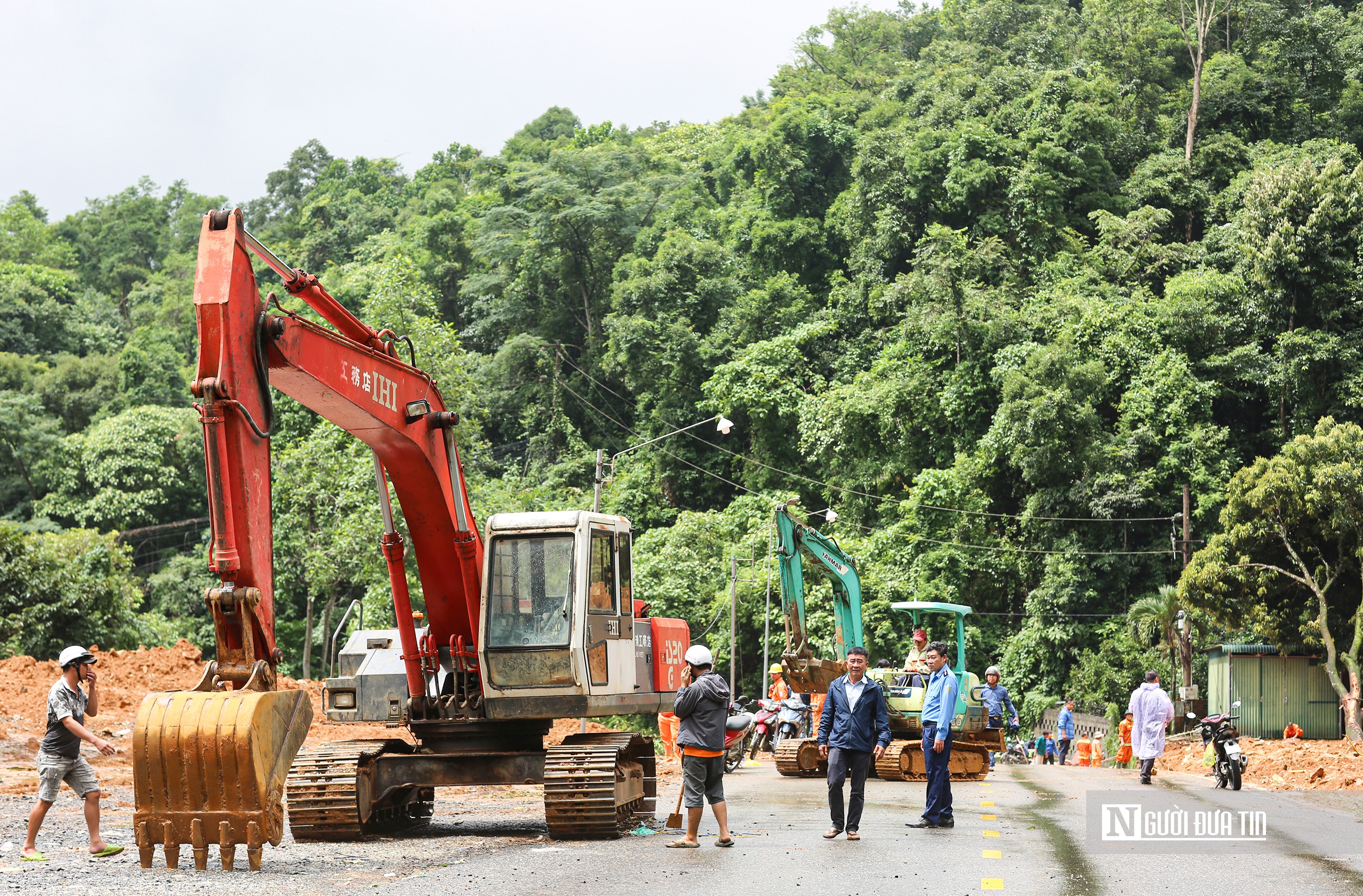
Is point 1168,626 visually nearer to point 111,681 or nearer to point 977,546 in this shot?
point 977,546

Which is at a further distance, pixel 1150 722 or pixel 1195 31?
pixel 1195 31

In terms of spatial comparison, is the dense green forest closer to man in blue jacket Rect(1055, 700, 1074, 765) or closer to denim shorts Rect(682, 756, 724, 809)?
man in blue jacket Rect(1055, 700, 1074, 765)

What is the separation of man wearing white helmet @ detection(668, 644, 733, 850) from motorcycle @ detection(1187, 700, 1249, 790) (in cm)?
1054

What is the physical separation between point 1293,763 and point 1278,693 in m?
13.6

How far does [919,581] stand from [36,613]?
2696 centimetres

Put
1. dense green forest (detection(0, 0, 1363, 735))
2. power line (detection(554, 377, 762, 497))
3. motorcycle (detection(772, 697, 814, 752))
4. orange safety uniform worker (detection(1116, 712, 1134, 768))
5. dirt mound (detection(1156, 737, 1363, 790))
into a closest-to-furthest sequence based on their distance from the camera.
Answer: dirt mound (detection(1156, 737, 1363, 790))
motorcycle (detection(772, 697, 814, 752))
orange safety uniform worker (detection(1116, 712, 1134, 768))
dense green forest (detection(0, 0, 1363, 735))
power line (detection(554, 377, 762, 497))

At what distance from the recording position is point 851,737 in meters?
12.3

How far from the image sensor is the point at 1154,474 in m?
42.3

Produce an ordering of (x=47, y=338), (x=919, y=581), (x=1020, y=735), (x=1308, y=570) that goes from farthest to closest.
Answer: (x=47, y=338)
(x=919, y=581)
(x=1020, y=735)
(x=1308, y=570)

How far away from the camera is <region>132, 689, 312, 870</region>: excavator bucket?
29.9ft

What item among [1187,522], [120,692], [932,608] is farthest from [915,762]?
[1187,522]

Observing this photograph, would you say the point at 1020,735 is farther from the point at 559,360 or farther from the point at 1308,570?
the point at 559,360

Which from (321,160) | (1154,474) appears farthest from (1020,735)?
(321,160)

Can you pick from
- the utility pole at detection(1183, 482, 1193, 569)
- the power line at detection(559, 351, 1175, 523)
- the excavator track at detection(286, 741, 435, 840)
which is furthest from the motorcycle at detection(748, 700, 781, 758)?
the utility pole at detection(1183, 482, 1193, 569)
